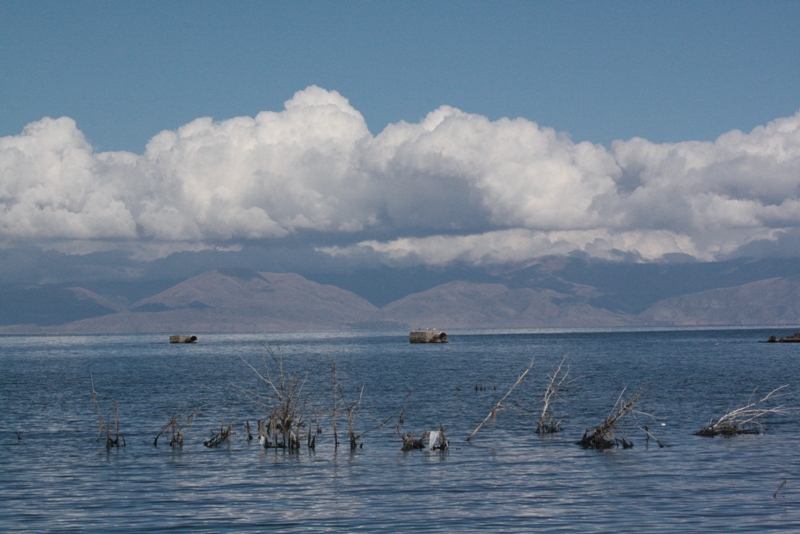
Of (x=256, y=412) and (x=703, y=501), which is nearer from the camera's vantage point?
(x=703, y=501)

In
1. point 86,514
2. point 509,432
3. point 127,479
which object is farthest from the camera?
point 509,432

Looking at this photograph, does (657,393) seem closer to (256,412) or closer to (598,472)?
(256,412)

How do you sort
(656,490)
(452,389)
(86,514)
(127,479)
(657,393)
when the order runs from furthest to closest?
(452,389) < (657,393) < (127,479) < (656,490) < (86,514)

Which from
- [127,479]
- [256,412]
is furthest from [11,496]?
[256,412]

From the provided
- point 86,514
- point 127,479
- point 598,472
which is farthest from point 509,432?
point 86,514

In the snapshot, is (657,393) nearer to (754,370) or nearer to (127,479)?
(754,370)

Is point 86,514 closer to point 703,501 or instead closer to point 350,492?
point 350,492

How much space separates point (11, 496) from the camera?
29.8 m

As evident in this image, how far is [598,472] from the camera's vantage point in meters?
32.8

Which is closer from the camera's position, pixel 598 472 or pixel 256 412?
pixel 598 472

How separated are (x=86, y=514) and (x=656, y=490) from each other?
56.0 ft

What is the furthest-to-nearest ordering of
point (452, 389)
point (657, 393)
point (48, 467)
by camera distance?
point (452, 389) → point (657, 393) → point (48, 467)

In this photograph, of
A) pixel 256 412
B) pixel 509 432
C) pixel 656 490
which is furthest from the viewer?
pixel 256 412

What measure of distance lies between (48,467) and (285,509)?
12644mm
